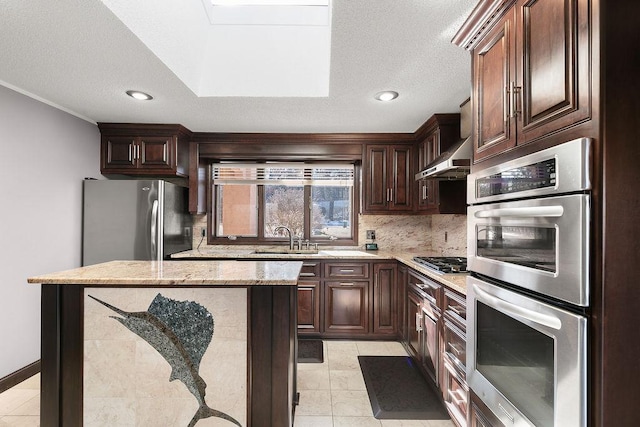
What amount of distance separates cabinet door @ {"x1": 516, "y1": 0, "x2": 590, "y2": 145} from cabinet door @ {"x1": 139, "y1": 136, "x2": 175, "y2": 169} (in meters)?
3.42

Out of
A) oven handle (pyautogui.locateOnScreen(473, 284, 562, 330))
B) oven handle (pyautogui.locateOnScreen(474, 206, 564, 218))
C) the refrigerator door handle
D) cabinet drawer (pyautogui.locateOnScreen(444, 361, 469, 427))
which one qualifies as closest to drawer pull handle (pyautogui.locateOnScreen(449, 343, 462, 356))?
cabinet drawer (pyautogui.locateOnScreen(444, 361, 469, 427))

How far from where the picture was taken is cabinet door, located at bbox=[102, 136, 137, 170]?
12.1ft

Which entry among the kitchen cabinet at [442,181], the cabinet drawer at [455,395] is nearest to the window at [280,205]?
the kitchen cabinet at [442,181]

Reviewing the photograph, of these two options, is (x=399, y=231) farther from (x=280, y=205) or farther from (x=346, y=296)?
(x=280, y=205)

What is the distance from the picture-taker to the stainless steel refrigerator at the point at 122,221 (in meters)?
3.33

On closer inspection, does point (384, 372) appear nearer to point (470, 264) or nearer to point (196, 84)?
point (470, 264)

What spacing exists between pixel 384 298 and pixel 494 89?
257 centimetres

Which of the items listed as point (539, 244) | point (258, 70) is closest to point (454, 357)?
point (539, 244)

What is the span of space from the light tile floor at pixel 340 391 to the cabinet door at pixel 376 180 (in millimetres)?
1549

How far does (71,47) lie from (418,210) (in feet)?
11.0

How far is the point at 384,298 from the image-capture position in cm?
357

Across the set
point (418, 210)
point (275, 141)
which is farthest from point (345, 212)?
point (275, 141)

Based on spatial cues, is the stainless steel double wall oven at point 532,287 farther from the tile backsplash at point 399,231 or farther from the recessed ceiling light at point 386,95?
the tile backsplash at point 399,231

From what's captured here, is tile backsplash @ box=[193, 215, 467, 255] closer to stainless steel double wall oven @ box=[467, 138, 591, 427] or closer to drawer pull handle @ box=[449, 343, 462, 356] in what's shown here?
drawer pull handle @ box=[449, 343, 462, 356]
